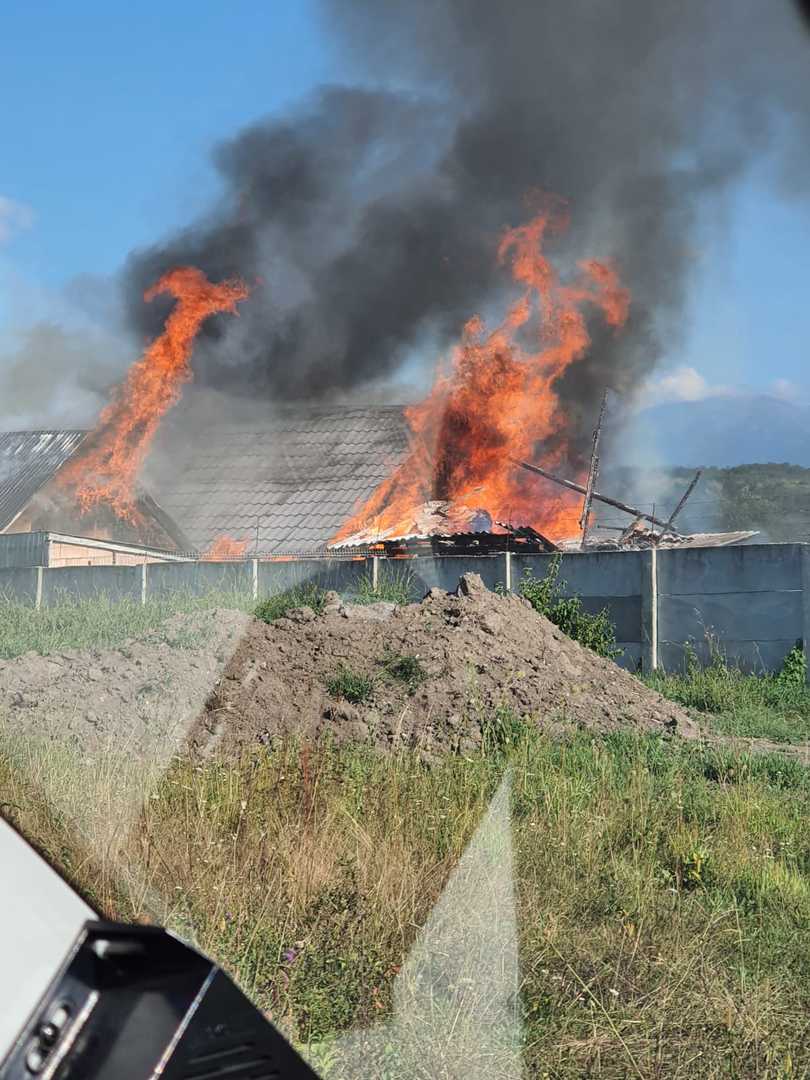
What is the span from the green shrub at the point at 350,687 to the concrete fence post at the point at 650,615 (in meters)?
6.03

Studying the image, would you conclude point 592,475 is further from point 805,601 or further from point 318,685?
point 318,685

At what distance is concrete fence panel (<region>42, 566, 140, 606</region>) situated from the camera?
1644cm

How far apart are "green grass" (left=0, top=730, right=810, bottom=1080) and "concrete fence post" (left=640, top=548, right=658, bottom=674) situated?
7819 mm

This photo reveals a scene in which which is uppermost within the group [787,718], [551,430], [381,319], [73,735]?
[381,319]

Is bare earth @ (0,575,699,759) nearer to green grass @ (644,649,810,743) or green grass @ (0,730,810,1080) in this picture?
green grass @ (644,649,810,743)

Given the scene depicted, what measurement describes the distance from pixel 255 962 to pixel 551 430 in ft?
67.8

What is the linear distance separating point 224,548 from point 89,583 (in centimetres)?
953

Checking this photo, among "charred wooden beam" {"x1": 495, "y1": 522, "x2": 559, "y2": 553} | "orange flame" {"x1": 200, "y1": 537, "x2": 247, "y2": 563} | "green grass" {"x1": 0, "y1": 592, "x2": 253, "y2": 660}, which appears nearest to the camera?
"green grass" {"x1": 0, "y1": 592, "x2": 253, "y2": 660}

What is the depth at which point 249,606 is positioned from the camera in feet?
41.6

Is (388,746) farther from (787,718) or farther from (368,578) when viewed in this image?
(368,578)

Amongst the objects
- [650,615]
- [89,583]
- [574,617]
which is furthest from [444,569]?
[89,583]

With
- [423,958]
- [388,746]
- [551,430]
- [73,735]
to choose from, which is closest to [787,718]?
[388,746]

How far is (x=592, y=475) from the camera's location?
2277cm

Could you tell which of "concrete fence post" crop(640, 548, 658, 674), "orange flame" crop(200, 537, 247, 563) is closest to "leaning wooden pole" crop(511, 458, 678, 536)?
"orange flame" crop(200, 537, 247, 563)
